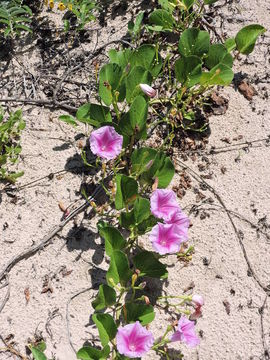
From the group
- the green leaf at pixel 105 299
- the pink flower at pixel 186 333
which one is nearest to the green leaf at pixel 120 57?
the green leaf at pixel 105 299

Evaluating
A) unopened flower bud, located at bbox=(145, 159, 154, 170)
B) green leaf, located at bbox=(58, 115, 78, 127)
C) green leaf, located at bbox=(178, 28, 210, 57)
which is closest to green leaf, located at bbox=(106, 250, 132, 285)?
unopened flower bud, located at bbox=(145, 159, 154, 170)

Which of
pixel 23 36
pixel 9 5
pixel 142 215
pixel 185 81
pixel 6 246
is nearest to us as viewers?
pixel 142 215

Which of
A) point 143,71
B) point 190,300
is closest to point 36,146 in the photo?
point 143,71

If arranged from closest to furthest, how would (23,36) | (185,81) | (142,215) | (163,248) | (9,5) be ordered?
(163,248) < (142,215) < (185,81) < (9,5) < (23,36)

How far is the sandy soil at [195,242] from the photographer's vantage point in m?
1.85

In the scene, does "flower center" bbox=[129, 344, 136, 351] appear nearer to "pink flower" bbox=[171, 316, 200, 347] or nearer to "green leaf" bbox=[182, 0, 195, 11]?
"pink flower" bbox=[171, 316, 200, 347]

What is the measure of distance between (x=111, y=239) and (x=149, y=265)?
0.17 metres

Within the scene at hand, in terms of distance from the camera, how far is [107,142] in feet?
6.32

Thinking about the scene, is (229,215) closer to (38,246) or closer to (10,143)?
(38,246)

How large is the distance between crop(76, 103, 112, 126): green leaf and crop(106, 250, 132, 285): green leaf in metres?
0.62

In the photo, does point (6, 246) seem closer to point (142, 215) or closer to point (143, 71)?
→ point (142, 215)

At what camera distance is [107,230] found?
1807mm

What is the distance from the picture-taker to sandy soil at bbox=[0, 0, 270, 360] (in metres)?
1.85

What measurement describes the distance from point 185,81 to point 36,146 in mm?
735
